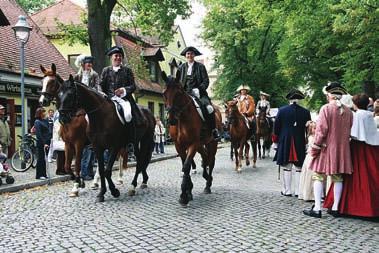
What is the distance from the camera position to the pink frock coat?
306 inches

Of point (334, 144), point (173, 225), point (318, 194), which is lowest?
point (173, 225)

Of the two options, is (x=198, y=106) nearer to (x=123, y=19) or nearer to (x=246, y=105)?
(x=246, y=105)

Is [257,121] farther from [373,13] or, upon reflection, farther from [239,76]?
[239,76]

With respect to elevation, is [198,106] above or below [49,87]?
below

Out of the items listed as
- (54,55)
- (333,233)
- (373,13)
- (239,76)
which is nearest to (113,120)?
(333,233)

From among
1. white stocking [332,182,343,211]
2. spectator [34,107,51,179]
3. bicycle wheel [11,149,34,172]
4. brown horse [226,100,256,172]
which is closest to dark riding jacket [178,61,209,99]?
white stocking [332,182,343,211]

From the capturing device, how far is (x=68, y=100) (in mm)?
8875

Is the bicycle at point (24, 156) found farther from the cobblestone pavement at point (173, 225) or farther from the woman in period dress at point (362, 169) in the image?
the woman in period dress at point (362, 169)

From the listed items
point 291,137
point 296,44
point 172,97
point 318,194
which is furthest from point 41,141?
point 296,44

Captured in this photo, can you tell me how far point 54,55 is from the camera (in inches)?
1069

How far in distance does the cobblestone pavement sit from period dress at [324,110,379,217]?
0.78ft

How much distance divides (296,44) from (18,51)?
1495 centimetres

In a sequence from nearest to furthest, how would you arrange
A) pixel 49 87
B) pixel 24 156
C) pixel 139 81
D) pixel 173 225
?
1. pixel 173 225
2. pixel 49 87
3. pixel 24 156
4. pixel 139 81

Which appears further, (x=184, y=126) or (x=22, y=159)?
(x=22, y=159)
